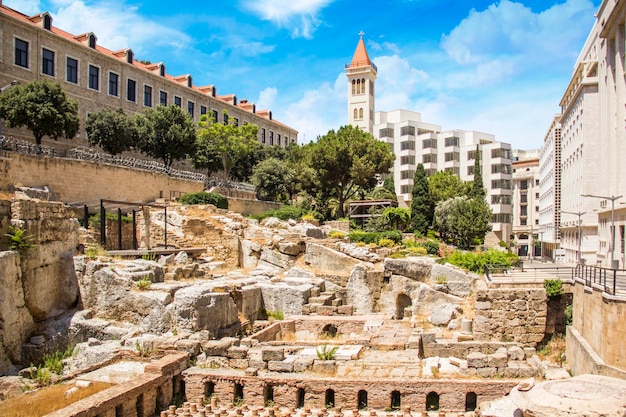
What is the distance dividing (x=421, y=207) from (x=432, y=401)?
111 feet

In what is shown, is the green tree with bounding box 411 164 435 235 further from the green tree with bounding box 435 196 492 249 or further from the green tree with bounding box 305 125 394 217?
the green tree with bounding box 305 125 394 217

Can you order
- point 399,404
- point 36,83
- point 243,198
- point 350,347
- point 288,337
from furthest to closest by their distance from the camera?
1. point 243,198
2. point 36,83
3. point 288,337
4. point 350,347
5. point 399,404

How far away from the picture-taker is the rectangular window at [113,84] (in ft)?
152

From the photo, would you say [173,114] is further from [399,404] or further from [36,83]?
[399,404]

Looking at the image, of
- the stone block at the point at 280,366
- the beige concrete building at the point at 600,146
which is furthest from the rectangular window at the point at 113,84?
the stone block at the point at 280,366

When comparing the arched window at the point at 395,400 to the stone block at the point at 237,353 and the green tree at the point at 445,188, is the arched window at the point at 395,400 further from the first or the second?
the green tree at the point at 445,188

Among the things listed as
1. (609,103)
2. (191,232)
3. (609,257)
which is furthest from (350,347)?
(609,103)

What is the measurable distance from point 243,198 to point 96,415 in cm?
3284

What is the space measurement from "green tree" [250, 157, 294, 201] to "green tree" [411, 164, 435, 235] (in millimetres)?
10322

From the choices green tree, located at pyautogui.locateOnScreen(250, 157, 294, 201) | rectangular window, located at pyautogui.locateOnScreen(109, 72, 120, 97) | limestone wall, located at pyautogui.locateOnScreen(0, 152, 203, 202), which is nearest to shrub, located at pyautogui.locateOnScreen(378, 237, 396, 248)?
limestone wall, located at pyautogui.locateOnScreen(0, 152, 203, 202)

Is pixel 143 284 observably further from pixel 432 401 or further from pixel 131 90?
pixel 131 90

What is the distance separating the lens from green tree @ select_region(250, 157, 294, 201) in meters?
44.6

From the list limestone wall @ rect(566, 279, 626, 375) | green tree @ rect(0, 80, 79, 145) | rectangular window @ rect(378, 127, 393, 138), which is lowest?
limestone wall @ rect(566, 279, 626, 375)

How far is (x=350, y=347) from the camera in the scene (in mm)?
15031
